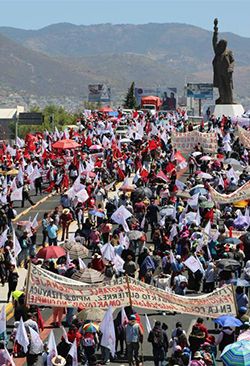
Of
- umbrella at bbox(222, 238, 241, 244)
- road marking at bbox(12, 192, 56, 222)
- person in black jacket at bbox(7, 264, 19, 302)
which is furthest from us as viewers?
road marking at bbox(12, 192, 56, 222)

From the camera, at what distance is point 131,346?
18.2 meters

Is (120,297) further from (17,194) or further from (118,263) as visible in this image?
(17,194)

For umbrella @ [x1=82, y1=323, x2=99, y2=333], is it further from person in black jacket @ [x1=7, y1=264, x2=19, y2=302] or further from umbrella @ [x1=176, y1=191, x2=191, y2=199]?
umbrella @ [x1=176, y1=191, x2=191, y2=199]

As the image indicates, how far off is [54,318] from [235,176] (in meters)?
15.5

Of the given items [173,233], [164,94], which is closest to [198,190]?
[173,233]

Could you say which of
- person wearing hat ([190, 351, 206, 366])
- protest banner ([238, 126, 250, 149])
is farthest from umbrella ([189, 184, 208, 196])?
person wearing hat ([190, 351, 206, 366])

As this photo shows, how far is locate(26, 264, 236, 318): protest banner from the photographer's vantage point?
1756 centimetres

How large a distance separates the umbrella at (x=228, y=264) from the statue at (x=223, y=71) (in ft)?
144

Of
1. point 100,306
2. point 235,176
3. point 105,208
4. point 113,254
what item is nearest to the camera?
point 100,306

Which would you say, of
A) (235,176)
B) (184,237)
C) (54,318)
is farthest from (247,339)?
(235,176)

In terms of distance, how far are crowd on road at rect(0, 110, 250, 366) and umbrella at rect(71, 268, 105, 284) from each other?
22cm

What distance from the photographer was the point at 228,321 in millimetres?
17703

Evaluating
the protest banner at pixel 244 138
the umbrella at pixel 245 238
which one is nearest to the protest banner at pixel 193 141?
the protest banner at pixel 244 138

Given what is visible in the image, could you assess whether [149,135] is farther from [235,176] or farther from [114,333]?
[114,333]
